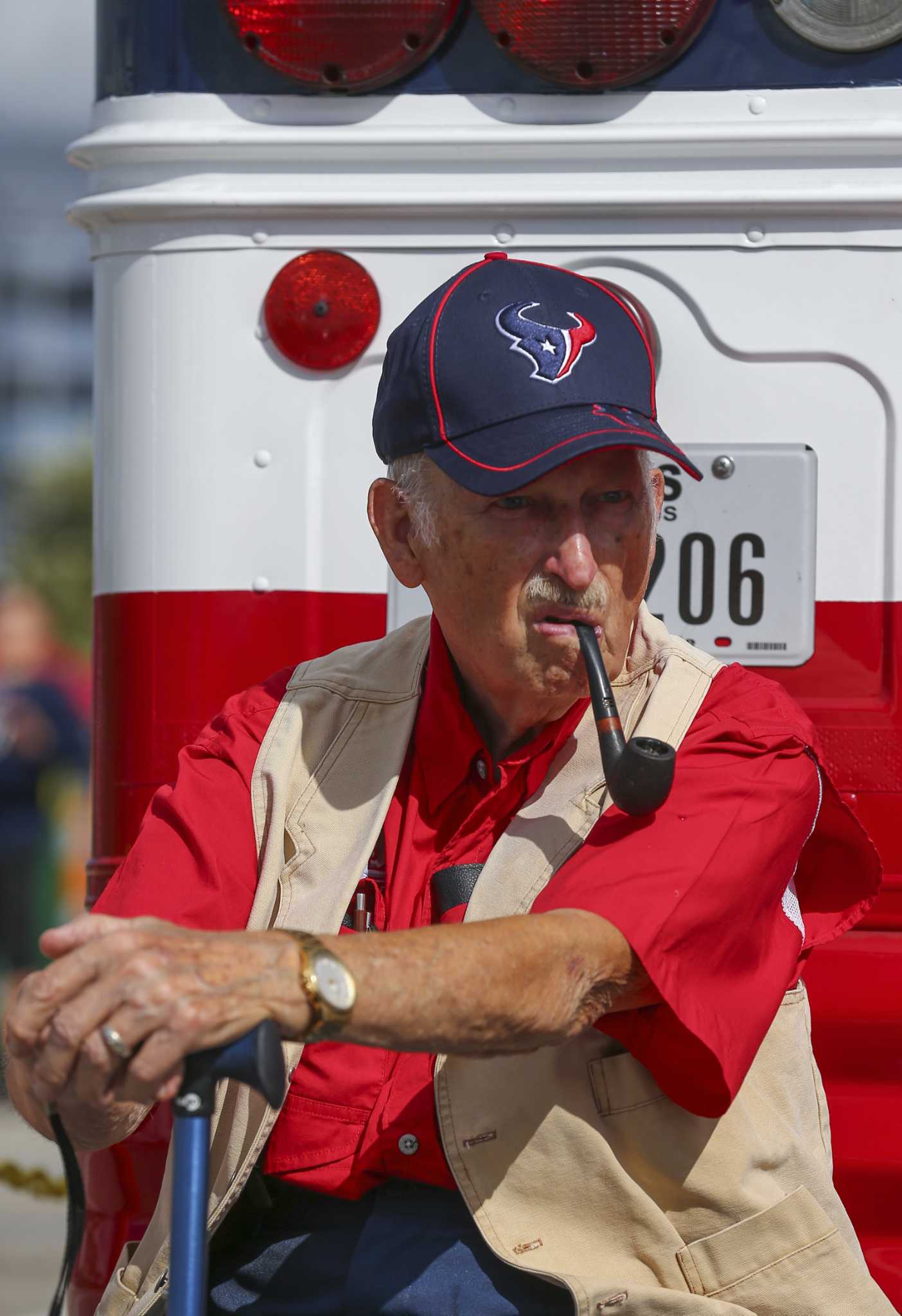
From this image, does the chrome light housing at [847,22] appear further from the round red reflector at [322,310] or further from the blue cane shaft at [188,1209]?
the blue cane shaft at [188,1209]

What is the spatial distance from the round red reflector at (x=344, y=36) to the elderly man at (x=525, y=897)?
21.9 inches

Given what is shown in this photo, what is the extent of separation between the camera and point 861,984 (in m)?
2.28

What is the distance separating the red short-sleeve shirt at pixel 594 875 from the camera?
1.65 meters

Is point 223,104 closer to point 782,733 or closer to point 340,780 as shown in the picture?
point 340,780

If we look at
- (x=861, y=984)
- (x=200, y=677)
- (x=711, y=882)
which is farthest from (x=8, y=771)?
(x=711, y=882)

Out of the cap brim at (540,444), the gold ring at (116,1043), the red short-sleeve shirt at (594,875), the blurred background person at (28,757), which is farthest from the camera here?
the blurred background person at (28,757)

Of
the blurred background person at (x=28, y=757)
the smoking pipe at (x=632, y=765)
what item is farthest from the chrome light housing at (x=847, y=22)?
the blurred background person at (x=28, y=757)

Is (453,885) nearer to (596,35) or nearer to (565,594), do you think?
(565,594)

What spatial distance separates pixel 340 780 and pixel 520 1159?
1.50 ft

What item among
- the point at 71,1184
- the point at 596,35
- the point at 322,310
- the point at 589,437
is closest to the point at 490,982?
the point at 71,1184

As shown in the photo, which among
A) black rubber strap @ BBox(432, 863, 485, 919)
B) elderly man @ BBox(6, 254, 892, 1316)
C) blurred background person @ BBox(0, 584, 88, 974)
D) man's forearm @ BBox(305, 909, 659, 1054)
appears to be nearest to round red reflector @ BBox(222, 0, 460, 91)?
elderly man @ BBox(6, 254, 892, 1316)

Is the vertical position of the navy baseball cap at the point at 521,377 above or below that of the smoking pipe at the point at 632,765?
above

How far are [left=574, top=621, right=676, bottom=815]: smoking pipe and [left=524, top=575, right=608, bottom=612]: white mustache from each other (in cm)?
12

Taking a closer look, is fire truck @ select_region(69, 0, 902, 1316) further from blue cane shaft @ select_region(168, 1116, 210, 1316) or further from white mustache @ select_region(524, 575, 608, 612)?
blue cane shaft @ select_region(168, 1116, 210, 1316)
